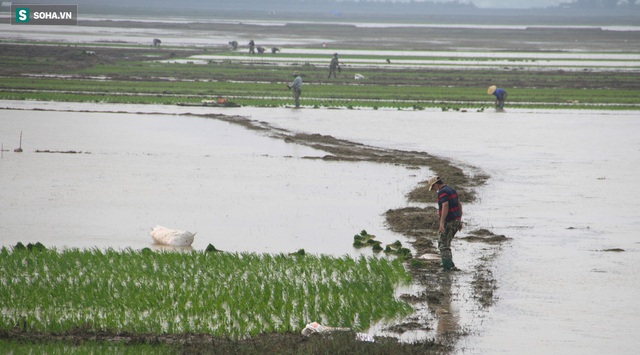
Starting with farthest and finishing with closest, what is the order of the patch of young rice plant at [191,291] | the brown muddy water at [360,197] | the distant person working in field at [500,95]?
1. the distant person working in field at [500,95]
2. the brown muddy water at [360,197]
3. the patch of young rice plant at [191,291]

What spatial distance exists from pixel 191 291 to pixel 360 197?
9147 millimetres

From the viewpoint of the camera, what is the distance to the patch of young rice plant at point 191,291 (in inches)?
476

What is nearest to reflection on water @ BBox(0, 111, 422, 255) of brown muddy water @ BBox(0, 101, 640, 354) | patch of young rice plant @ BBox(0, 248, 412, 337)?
brown muddy water @ BBox(0, 101, 640, 354)

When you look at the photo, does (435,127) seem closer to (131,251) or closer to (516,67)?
(131,251)

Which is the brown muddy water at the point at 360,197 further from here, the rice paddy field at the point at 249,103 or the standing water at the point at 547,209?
the rice paddy field at the point at 249,103

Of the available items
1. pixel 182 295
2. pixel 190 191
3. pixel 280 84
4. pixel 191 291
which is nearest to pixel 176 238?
pixel 191 291

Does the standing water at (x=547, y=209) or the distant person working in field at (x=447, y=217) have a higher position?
the distant person working in field at (x=447, y=217)

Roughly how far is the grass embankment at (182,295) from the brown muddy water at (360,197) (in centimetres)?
136

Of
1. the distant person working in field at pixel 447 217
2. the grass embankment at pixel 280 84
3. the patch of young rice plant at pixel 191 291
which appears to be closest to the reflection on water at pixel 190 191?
the patch of young rice plant at pixel 191 291

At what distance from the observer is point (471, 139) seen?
32.6 metres

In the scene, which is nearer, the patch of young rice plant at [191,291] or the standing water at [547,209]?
the patch of young rice plant at [191,291]

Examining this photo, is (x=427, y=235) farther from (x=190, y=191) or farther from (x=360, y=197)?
(x=190, y=191)

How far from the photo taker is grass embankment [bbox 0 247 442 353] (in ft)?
38.3

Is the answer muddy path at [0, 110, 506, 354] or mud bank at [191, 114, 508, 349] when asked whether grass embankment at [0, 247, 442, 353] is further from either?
mud bank at [191, 114, 508, 349]
